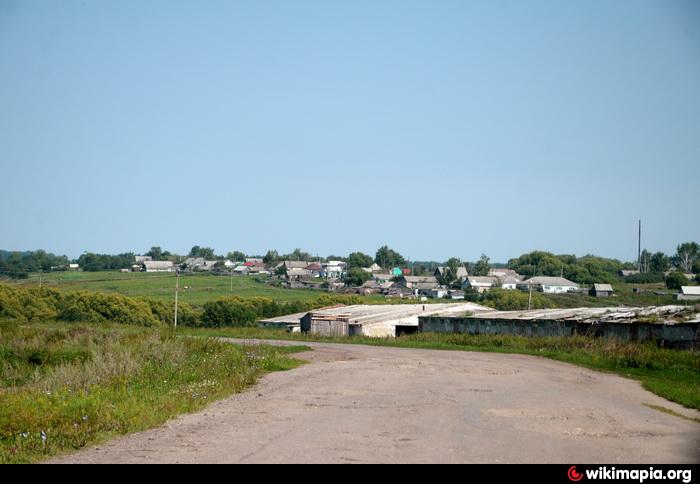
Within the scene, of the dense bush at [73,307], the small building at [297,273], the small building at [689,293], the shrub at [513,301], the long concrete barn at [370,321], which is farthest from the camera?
the small building at [297,273]

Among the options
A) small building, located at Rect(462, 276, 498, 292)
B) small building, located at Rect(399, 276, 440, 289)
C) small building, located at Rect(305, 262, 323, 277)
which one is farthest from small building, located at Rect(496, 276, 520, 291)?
small building, located at Rect(305, 262, 323, 277)

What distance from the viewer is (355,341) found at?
3762cm

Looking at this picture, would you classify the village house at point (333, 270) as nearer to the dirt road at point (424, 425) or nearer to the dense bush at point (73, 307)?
the dense bush at point (73, 307)

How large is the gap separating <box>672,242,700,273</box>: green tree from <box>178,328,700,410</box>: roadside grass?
198 feet

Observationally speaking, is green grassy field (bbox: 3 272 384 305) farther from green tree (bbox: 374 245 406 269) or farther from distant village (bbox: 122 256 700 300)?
green tree (bbox: 374 245 406 269)

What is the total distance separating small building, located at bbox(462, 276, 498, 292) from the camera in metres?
110

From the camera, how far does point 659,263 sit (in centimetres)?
9250

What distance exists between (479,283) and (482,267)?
22062mm

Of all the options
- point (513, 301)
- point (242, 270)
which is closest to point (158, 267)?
point (242, 270)

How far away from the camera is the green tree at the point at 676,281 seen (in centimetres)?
6925

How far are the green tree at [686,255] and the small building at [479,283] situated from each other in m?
24.8

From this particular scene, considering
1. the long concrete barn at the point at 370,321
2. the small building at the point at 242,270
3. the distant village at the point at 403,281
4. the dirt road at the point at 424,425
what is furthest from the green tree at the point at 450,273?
the dirt road at the point at 424,425

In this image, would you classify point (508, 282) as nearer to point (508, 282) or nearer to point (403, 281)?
point (508, 282)
